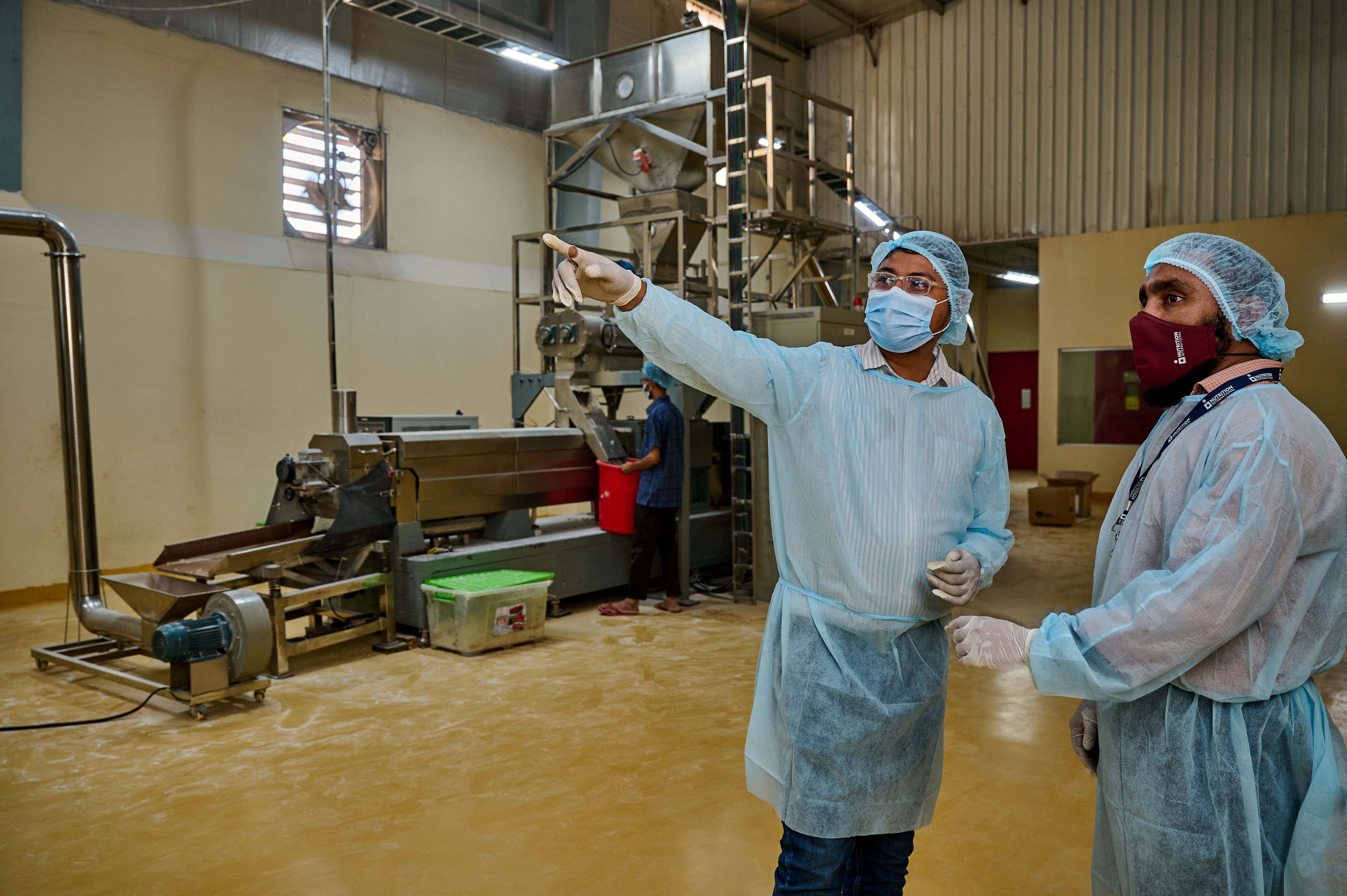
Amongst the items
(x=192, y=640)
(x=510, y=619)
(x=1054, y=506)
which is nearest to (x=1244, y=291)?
(x=192, y=640)

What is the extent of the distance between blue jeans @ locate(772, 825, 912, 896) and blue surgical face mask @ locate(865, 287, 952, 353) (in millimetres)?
915

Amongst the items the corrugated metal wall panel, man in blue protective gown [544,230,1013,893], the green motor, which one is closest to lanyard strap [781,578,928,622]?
man in blue protective gown [544,230,1013,893]

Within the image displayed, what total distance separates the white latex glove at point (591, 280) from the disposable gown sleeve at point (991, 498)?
0.77 metres

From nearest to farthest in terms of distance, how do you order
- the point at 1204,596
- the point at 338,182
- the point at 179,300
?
the point at 1204,596 < the point at 179,300 < the point at 338,182

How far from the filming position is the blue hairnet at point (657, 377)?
215 inches

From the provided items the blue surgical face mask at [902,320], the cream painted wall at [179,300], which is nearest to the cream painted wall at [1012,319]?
the cream painted wall at [179,300]

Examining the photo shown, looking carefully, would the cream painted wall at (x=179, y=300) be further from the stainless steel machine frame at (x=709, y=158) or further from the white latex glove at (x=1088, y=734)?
the white latex glove at (x=1088, y=734)

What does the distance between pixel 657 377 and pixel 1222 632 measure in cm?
436

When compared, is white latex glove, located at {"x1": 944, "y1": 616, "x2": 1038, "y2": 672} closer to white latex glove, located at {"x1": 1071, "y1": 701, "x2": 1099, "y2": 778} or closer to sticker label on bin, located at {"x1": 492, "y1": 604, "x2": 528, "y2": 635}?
white latex glove, located at {"x1": 1071, "y1": 701, "x2": 1099, "y2": 778}

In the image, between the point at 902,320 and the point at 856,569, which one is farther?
the point at 902,320

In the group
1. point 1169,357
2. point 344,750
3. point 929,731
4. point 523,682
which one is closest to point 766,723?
point 929,731

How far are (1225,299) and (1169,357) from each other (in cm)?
12

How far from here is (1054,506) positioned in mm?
9047

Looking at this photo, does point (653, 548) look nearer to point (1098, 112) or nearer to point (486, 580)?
point (486, 580)
